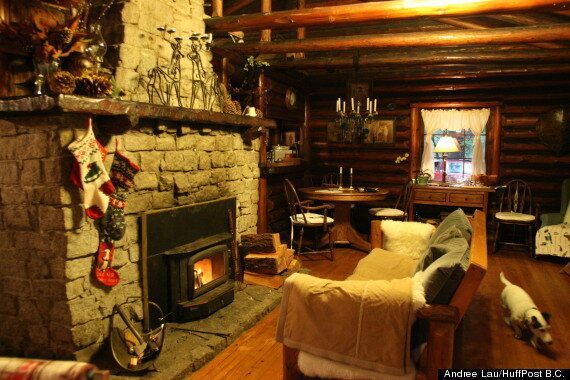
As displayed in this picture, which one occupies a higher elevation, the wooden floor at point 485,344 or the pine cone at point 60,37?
the pine cone at point 60,37

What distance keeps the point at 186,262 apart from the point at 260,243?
1.15 m

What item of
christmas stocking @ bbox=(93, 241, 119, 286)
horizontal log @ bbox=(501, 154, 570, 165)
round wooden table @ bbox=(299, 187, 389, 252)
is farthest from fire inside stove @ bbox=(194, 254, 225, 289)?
horizontal log @ bbox=(501, 154, 570, 165)

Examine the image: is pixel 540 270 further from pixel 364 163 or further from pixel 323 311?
pixel 323 311

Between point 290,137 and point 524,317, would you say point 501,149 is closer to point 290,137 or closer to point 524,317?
point 290,137

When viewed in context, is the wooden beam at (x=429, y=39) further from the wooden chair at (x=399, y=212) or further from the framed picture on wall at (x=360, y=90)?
the wooden chair at (x=399, y=212)

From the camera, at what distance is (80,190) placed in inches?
103

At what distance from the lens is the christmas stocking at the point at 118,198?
2.74 meters

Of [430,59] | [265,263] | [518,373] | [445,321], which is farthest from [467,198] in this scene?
[445,321]

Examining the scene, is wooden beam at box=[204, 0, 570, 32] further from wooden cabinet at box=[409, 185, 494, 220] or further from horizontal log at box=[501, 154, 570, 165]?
horizontal log at box=[501, 154, 570, 165]

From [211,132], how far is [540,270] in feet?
13.7

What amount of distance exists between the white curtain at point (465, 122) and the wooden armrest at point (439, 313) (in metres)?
5.31

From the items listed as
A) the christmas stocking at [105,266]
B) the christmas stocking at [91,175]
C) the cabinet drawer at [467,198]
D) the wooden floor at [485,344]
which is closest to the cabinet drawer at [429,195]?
the cabinet drawer at [467,198]

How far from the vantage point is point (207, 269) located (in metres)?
3.79

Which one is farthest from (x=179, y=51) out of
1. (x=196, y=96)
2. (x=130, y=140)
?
(x=130, y=140)
